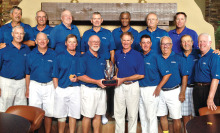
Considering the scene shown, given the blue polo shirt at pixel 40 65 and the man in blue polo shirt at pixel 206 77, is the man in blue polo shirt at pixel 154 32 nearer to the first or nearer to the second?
the man in blue polo shirt at pixel 206 77

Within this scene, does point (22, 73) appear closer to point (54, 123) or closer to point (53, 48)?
point (53, 48)

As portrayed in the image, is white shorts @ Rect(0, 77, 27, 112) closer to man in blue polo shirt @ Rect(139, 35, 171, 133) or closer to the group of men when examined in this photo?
the group of men

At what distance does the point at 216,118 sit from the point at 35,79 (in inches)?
102

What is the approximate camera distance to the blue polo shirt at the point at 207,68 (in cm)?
341

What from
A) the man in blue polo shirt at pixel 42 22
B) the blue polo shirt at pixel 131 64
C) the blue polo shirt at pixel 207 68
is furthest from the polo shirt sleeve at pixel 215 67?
the man in blue polo shirt at pixel 42 22

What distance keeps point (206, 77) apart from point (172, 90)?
558 millimetres

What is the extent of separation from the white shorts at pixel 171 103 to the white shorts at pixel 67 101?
49.0 inches

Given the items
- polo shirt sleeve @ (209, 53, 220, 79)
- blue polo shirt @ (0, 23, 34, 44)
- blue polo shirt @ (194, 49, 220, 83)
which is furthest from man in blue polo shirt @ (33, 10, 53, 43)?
polo shirt sleeve @ (209, 53, 220, 79)

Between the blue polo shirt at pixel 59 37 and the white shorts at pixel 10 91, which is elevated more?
the blue polo shirt at pixel 59 37

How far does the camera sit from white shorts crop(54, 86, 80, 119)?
3834mm

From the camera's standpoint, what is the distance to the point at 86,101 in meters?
3.71

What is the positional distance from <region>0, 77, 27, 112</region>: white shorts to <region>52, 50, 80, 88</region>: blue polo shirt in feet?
2.17

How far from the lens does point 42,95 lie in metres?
3.95

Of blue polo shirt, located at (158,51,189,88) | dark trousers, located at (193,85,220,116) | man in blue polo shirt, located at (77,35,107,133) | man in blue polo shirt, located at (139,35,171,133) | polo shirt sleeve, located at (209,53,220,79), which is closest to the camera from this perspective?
polo shirt sleeve, located at (209,53,220,79)
